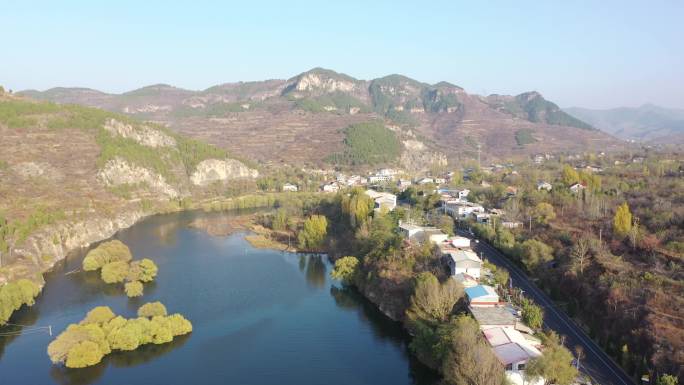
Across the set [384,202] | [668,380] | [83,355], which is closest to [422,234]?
[384,202]

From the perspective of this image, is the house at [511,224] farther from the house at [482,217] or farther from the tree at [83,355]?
the tree at [83,355]

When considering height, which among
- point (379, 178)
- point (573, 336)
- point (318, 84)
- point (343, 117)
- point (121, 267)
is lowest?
point (379, 178)

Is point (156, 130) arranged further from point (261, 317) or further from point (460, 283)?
point (460, 283)

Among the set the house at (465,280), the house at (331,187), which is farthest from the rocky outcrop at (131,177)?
the house at (465,280)

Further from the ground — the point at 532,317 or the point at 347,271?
the point at 532,317

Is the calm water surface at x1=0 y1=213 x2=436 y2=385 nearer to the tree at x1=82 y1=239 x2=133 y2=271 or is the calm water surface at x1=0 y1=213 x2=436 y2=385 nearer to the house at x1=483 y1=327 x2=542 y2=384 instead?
the tree at x1=82 y1=239 x2=133 y2=271

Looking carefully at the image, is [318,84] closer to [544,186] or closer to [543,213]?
[544,186]

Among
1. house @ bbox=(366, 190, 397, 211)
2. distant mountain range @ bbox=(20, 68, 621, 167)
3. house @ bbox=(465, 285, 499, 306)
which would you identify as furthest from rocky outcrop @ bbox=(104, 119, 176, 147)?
house @ bbox=(465, 285, 499, 306)

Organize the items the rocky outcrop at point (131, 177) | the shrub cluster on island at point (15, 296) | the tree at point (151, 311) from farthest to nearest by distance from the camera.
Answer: the rocky outcrop at point (131, 177), the shrub cluster on island at point (15, 296), the tree at point (151, 311)
